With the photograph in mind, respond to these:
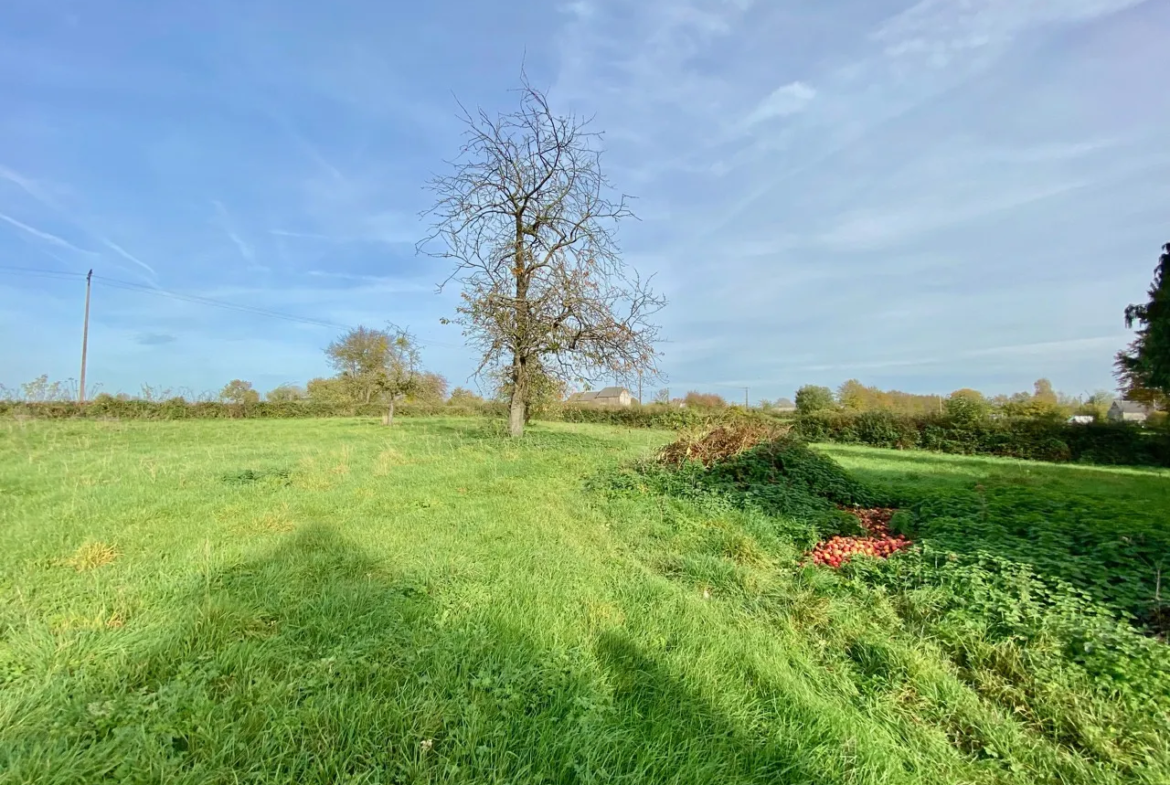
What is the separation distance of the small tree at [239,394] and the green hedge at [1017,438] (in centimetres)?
3435

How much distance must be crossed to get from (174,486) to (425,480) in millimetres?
3309

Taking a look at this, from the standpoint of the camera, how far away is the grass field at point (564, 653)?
6.11 feet

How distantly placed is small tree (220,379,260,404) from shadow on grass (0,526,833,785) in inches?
1398

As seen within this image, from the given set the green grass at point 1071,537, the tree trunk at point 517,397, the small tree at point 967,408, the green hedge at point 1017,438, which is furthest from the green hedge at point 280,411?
the green grass at point 1071,537

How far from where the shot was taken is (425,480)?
760 centimetres

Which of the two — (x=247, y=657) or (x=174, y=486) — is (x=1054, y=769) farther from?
(x=174, y=486)

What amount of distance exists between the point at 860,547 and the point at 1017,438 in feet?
74.8

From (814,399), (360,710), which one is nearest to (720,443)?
(360,710)

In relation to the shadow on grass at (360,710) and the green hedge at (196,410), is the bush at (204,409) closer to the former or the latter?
the green hedge at (196,410)

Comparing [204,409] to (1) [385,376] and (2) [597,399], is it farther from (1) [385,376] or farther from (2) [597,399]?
(2) [597,399]

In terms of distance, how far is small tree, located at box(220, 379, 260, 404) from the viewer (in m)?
31.5

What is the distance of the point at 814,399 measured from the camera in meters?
33.4

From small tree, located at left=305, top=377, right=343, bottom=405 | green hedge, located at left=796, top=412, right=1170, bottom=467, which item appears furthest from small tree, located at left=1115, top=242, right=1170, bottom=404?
small tree, located at left=305, top=377, right=343, bottom=405

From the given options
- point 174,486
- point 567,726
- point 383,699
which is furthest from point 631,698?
point 174,486
